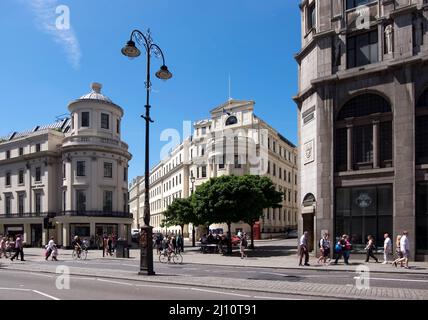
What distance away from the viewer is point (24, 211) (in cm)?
5538

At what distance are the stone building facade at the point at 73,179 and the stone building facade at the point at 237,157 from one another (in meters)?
14.1

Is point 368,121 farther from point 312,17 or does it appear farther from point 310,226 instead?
point 312,17

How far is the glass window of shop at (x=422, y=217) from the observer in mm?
24344

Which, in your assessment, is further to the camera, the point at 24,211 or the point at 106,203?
the point at 24,211

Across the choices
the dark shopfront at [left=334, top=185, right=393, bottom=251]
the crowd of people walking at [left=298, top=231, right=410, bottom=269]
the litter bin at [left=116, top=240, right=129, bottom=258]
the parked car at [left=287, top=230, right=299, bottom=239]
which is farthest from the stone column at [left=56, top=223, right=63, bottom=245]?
the crowd of people walking at [left=298, top=231, right=410, bottom=269]

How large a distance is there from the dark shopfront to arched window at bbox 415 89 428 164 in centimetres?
241

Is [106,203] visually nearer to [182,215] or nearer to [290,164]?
[182,215]

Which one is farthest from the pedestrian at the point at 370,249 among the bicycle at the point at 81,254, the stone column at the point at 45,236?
the stone column at the point at 45,236

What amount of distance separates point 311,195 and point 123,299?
1985cm

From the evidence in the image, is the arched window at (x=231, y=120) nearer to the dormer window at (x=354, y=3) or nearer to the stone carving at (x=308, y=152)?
the stone carving at (x=308, y=152)

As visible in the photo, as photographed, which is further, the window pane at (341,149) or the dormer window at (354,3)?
the window pane at (341,149)

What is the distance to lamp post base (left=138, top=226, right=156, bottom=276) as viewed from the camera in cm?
1777
